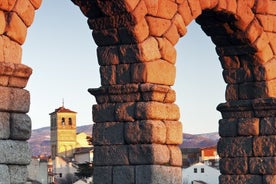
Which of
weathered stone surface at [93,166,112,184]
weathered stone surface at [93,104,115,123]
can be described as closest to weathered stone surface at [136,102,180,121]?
weathered stone surface at [93,104,115,123]

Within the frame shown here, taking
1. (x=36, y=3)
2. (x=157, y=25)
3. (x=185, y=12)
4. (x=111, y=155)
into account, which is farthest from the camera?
(x=185, y=12)

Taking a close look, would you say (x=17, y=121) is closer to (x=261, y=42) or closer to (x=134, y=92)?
(x=134, y=92)

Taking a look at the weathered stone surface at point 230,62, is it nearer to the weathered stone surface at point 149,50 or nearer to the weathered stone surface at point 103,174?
the weathered stone surface at point 149,50

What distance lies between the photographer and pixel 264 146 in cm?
1789

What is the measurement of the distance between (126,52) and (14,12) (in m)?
3.08

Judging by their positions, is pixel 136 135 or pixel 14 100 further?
pixel 136 135

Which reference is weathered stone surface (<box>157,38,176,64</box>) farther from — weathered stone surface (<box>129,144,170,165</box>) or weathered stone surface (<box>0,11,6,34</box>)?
weathered stone surface (<box>0,11,6,34</box>)

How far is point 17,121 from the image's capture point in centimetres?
1200

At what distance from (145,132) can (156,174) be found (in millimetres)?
623

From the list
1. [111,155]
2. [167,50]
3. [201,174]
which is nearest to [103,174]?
[111,155]

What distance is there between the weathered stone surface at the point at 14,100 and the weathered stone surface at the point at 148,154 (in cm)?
288

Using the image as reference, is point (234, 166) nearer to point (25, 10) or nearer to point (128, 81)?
point (128, 81)

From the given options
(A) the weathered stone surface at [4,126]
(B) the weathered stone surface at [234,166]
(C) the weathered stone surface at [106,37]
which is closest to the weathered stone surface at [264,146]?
(B) the weathered stone surface at [234,166]

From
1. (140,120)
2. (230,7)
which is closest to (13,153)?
(140,120)
